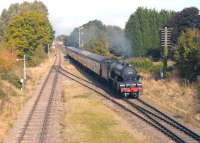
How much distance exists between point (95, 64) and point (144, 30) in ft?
198

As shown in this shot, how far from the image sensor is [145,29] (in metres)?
116

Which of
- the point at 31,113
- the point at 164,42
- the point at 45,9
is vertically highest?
the point at 45,9

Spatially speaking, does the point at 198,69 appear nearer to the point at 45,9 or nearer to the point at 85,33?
the point at 45,9

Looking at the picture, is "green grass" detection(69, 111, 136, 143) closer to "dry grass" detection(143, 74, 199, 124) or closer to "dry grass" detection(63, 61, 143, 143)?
"dry grass" detection(63, 61, 143, 143)

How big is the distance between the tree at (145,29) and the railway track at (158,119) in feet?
218

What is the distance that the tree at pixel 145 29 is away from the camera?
11062 cm

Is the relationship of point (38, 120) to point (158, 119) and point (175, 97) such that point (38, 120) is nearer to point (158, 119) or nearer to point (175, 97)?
point (158, 119)

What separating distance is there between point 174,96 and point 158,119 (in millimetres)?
10806

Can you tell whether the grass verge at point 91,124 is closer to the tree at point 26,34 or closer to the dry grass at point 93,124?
the dry grass at point 93,124


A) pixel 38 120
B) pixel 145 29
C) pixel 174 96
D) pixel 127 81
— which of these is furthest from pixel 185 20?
pixel 38 120

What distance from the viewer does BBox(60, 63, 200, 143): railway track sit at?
2530 centimetres

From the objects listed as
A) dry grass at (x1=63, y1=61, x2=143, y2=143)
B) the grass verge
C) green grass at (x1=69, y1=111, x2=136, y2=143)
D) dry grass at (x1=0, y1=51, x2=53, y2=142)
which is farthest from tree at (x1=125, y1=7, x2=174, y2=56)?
green grass at (x1=69, y1=111, x2=136, y2=143)

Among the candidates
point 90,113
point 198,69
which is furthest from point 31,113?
point 198,69

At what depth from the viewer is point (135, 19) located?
11850cm
